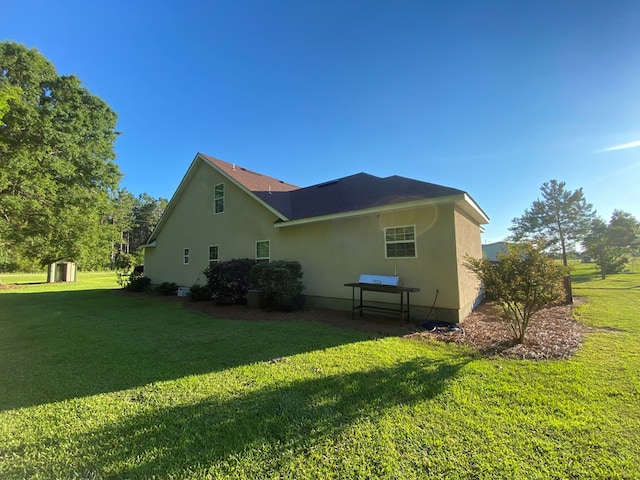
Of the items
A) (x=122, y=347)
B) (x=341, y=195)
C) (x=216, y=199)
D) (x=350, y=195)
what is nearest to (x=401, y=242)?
(x=350, y=195)

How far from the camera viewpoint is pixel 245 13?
8438mm

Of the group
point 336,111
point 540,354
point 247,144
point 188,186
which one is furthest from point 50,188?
point 540,354

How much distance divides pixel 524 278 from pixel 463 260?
10.1ft

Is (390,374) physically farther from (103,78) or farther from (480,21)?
(103,78)

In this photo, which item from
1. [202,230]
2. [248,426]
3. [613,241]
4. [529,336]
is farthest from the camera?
[613,241]

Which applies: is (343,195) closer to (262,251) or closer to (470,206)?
(262,251)

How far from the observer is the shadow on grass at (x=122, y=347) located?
3842 millimetres

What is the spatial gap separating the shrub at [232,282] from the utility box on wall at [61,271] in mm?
22509

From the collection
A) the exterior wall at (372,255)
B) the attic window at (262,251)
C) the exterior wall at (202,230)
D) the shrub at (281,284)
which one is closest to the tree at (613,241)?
the exterior wall at (372,255)

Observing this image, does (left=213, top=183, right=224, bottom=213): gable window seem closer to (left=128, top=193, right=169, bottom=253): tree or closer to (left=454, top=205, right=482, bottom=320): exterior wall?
(left=454, top=205, right=482, bottom=320): exterior wall

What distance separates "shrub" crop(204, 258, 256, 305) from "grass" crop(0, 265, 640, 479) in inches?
196

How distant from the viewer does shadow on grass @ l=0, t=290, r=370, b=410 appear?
3.84 metres

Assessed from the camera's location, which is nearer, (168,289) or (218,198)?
(218,198)

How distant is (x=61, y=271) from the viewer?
24.3m
